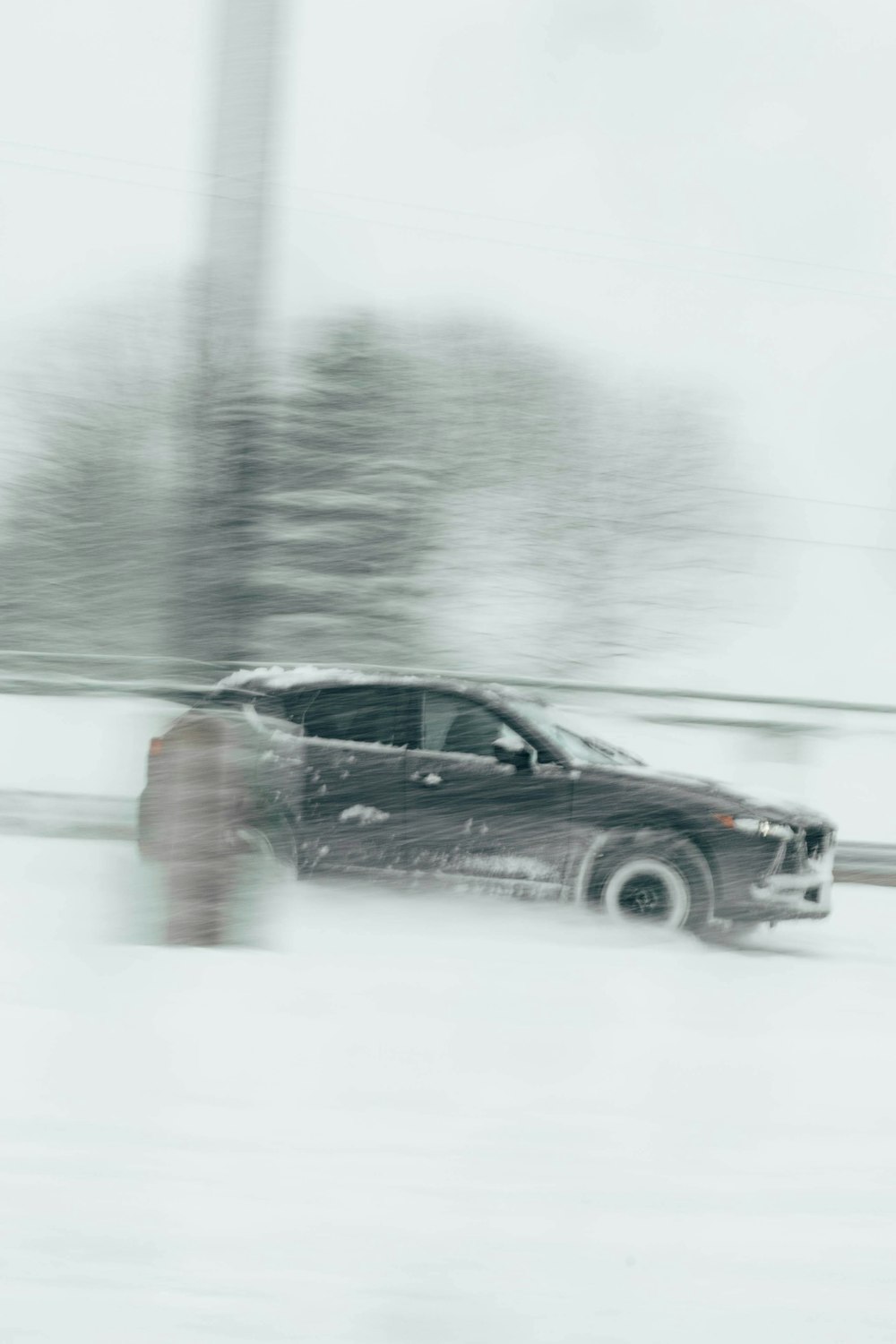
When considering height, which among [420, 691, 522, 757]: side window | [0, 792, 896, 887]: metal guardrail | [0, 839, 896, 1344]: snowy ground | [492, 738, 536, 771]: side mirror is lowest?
[0, 839, 896, 1344]: snowy ground

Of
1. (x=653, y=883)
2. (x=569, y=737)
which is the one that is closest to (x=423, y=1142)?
(x=653, y=883)

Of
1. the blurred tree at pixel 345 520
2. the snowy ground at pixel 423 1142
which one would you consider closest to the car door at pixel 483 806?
the snowy ground at pixel 423 1142

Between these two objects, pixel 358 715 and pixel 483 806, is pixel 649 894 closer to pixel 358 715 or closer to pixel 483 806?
pixel 483 806

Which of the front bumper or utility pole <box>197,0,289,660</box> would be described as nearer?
utility pole <box>197,0,289,660</box>

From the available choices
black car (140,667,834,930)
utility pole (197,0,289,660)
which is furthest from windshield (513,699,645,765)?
utility pole (197,0,289,660)

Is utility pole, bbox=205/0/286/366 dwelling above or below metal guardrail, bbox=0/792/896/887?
above

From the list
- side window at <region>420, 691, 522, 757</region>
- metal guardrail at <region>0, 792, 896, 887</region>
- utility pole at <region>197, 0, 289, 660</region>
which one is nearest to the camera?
utility pole at <region>197, 0, 289, 660</region>

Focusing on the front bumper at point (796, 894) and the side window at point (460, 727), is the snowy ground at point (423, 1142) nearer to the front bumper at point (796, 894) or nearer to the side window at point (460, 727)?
the front bumper at point (796, 894)

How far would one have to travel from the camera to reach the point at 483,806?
6.39 metres

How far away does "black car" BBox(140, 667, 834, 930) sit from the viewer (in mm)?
6293

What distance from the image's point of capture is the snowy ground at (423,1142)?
2674mm

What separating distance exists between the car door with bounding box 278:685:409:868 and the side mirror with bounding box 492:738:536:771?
438 millimetres

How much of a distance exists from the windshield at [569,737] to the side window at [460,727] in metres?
0.17

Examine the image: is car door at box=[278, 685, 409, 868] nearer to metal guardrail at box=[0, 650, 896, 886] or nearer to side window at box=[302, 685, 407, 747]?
side window at box=[302, 685, 407, 747]
